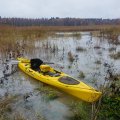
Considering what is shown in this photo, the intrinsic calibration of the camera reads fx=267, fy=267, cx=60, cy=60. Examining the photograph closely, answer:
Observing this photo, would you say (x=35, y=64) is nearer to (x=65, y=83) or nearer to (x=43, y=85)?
(x=43, y=85)

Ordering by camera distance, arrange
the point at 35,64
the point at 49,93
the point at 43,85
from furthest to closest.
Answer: the point at 35,64 → the point at 43,85 → the point at 49,93

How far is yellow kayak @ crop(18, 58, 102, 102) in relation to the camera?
7887mm

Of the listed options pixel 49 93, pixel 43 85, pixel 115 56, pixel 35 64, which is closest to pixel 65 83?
pixel 49 93

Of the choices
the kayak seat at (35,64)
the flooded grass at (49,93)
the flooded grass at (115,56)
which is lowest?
the flooded grass at (49,93)

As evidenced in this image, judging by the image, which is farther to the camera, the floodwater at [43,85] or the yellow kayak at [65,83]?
the yellow kayak at [65,83]

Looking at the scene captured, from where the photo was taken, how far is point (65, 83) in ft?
29.8

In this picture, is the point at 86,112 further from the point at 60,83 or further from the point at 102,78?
the point at 102,78

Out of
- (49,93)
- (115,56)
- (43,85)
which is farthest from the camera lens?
(115,56)

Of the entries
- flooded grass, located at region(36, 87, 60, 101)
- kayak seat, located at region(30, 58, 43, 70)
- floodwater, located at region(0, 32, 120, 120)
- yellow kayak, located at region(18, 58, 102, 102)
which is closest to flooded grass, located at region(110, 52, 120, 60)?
floodwater, located at region(0, 32, 120, 120)

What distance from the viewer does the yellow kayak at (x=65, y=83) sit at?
7887 millimetres

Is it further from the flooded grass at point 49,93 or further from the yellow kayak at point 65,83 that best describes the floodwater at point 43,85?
the yellow kayak at point 65,83

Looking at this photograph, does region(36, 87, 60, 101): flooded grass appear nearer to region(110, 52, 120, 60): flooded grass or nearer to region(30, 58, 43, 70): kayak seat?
region(30, 58, 43, 70): kayak seat

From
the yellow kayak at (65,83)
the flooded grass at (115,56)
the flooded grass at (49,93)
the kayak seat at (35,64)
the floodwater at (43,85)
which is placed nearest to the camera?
the floodwater at (43,85)

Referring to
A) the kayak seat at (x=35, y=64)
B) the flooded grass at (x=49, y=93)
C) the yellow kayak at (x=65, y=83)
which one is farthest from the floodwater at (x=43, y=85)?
the kayak seat at (x=35, y=64)
